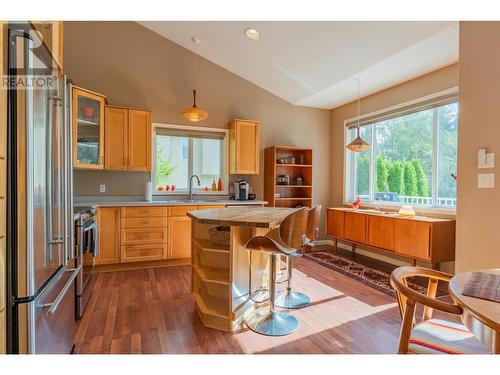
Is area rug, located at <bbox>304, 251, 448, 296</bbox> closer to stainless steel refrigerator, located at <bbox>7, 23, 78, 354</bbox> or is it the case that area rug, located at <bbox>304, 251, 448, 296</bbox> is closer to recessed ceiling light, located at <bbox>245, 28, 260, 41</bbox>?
stainless steel refrigerator, located at <bbox>7, 23, 78, 354</bbox>

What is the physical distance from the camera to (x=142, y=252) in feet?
12.6

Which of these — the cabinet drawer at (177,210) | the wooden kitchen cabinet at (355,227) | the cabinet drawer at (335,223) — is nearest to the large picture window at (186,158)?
the cabinet drawer at (177,210)

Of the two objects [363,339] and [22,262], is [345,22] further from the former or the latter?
[22,262]

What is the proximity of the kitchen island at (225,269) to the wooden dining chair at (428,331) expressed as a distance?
97 centimetres

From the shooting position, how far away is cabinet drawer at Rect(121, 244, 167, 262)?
3749mm

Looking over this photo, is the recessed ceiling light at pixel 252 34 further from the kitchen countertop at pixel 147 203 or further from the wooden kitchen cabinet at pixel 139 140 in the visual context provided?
the kitchen countertop at pixel 147 203

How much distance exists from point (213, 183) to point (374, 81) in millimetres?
2963

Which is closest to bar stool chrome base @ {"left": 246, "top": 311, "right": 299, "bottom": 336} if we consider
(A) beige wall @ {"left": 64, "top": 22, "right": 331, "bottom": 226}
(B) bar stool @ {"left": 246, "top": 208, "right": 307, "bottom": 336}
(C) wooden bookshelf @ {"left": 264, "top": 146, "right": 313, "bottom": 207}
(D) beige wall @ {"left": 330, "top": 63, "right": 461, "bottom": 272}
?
(B) bar stool @ {"left": 246, "top": 208, "right": 307, "bottom": 336}

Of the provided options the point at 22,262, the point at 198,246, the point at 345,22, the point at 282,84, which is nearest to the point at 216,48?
the point at 282,84

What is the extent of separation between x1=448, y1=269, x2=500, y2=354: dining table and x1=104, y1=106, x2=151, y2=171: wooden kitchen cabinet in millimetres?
3902

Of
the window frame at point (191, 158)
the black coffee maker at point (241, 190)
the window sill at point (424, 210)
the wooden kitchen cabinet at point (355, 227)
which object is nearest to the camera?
the window sill at point (424, 210)

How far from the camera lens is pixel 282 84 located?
15.5 ft

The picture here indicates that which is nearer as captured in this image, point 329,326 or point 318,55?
point 329,326
